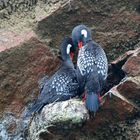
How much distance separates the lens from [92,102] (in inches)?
259

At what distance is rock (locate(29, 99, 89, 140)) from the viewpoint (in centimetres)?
647

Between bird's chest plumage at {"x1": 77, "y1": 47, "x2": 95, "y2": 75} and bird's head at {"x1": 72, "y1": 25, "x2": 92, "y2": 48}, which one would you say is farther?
bird's head at {"x1": 72, "y1": 25, "x2": 92, "y2": 48}

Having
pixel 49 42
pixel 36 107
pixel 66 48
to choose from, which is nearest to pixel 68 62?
pixel 66 48

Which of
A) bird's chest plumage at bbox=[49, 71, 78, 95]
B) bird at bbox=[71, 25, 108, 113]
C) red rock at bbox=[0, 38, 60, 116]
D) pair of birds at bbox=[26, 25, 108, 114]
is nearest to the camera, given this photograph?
bird at bbox=[71, 25, 108, 113]

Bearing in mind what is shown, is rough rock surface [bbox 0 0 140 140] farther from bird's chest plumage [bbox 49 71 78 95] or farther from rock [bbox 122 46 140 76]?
bird's chest plumage [bbox 49 71 78 95]

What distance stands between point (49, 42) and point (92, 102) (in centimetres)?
134

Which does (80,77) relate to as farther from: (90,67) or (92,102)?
(92,102)

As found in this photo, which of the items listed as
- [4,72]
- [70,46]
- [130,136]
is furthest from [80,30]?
[130,136]

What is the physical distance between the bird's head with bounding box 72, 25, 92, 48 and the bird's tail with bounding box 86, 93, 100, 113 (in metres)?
0.94

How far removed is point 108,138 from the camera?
6.68m

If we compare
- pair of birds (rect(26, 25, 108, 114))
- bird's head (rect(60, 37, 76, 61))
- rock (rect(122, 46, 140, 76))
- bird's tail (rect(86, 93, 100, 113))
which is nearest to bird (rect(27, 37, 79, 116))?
pair of birds (rect(26, 25, 108, 114))

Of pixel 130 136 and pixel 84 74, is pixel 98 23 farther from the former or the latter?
pixel 130 136

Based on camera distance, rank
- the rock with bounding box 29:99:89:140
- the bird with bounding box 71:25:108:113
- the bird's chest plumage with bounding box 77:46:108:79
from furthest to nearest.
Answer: the bird's chest plumage with bounding box 77:46:108:79, the bird with bounding box 71:25:108:113, the rock with bounding box 29:99:89:140

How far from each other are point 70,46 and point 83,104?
112 cm
